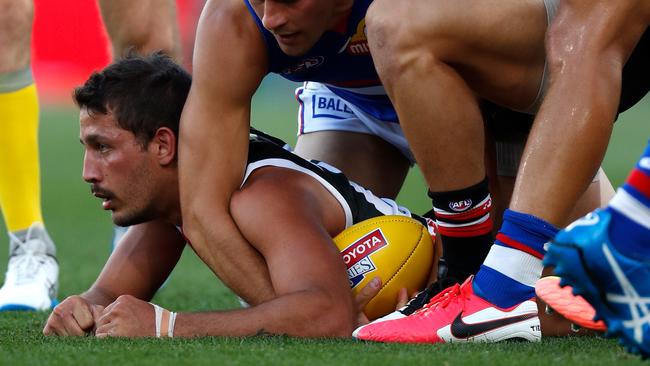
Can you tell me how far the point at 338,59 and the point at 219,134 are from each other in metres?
0.56

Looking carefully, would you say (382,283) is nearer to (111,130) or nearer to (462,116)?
(462,116)

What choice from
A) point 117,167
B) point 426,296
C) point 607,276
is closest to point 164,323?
point 117,167

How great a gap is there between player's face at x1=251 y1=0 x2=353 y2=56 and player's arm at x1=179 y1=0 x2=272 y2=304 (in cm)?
14

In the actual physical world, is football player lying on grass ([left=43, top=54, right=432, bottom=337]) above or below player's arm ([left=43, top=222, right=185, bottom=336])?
above

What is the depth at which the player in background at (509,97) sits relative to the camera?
3156 mm

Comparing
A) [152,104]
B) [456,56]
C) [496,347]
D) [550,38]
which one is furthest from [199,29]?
[496,347]

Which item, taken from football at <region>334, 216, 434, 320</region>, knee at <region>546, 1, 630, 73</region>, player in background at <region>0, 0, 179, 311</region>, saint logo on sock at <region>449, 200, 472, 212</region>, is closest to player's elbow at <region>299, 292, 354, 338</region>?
football at <region>334, 216, 434, 320</region>

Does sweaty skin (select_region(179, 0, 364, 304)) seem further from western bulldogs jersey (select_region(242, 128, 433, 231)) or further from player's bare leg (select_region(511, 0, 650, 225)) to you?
player's bare leg (select_region(511, 0, 650, 225))

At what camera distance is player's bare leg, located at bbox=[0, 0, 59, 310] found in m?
4.87

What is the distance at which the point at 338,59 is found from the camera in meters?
4.10

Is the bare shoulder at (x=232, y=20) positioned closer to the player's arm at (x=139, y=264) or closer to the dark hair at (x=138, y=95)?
the dark hair at (x=138, y=95)

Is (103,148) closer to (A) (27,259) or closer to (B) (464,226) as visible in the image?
(A) (27,259)

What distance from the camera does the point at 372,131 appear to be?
485cm

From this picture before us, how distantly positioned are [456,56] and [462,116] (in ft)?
0.66
